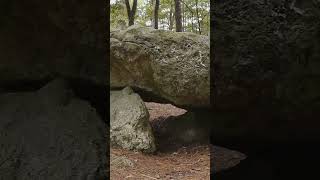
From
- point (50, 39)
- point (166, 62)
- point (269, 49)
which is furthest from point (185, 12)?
point (269, 49)

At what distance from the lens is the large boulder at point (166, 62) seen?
4.53 metres

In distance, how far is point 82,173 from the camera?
2492 mm

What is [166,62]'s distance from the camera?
4531 millimetres

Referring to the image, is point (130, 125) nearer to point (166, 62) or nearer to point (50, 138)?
point (166, 62)

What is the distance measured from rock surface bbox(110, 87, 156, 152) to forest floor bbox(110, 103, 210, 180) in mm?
107

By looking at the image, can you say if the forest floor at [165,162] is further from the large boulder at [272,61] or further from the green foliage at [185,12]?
the green foliage at [185,12]

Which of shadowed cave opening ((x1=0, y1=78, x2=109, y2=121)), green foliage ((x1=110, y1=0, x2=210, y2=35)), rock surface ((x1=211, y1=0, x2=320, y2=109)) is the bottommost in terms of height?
shadowed cave opening ((x1=0, y1=78, x2=109, y2=121))

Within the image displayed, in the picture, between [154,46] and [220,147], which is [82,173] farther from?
[154,46]

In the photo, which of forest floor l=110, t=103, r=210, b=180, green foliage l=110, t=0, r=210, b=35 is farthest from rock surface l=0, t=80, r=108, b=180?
green foliage l=110, t=0, r=210, b=35

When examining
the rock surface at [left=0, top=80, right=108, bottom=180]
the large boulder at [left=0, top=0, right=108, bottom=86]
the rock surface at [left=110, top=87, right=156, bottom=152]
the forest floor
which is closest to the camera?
the rock surface at [left=0, top=80, right=108, bottom=180]

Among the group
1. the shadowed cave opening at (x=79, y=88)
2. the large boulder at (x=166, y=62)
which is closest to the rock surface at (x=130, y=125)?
the large boulder at (x=166, y=62)

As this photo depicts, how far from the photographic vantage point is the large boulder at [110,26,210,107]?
4531 mm

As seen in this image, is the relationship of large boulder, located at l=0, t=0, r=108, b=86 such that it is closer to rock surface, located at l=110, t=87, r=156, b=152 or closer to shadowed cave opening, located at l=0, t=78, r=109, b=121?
shadowed cave opening, located at l=0, t=78, r=109, b=121

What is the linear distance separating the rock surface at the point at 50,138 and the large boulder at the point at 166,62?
1.66 m
